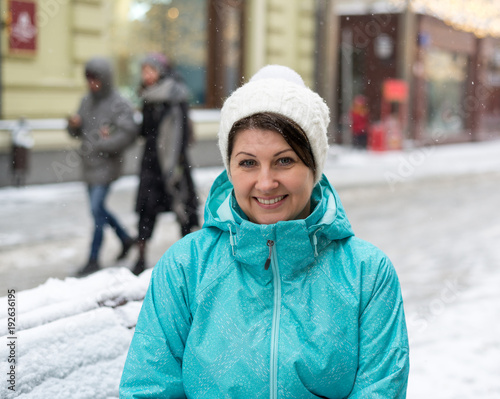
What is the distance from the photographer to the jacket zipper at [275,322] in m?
1.59

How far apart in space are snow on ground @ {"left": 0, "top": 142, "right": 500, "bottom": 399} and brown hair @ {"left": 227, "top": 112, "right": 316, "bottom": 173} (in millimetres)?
880

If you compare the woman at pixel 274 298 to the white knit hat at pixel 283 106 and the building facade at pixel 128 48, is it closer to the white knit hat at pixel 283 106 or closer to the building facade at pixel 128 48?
the white knit hat at pixel 283 106

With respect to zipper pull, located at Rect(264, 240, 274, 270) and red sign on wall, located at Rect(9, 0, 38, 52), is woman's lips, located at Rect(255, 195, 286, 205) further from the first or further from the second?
red sign on wall, located at Rect(9, 0, 38, 52)

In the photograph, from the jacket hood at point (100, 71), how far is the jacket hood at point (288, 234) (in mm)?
4234

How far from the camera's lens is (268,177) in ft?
5.38

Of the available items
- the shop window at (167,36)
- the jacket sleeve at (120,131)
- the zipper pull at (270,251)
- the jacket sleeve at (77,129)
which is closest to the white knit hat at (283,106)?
the zipper pull at (270,251)

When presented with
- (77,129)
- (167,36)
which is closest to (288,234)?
(77,129)

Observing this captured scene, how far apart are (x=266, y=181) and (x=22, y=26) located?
930cm

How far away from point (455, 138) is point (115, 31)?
1720 cm

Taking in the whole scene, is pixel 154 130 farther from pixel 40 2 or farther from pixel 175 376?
pixel 40 2

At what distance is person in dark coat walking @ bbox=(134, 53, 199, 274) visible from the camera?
3.45m

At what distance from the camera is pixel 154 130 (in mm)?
3934

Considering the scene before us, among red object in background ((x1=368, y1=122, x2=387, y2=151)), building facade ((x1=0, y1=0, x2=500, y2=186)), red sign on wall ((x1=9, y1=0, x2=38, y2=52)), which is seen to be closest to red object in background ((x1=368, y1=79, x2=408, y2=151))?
red object in background ((x1=368, y1=122, x2=387, y2=151))

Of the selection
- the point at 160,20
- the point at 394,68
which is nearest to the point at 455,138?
the point at 394,68
